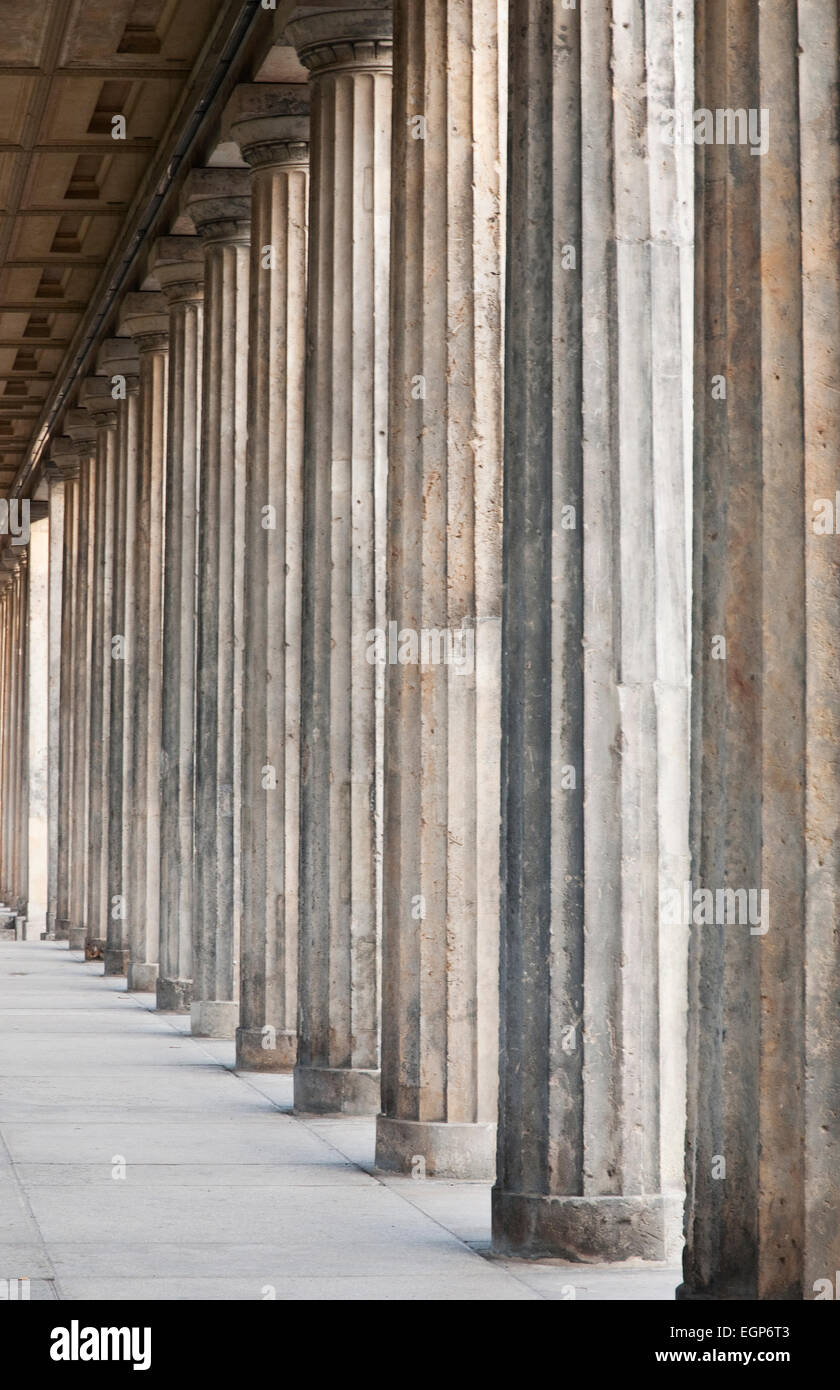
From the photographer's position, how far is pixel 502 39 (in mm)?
17969

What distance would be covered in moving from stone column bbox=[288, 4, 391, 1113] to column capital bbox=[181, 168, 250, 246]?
291 inches

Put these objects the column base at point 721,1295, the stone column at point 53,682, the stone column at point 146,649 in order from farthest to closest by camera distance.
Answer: the stone column at point 53,682 < the stone column at point 146,649 < the column base at point 721,1295

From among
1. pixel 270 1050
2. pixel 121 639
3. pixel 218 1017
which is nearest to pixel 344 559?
pixel 270 1050

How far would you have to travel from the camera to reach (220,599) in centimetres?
2959

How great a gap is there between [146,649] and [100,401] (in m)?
8.93

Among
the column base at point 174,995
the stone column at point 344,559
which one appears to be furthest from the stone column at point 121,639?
the stone column at point 344,559

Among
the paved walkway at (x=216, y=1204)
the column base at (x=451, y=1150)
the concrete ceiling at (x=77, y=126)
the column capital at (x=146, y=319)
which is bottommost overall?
the paved walkway at (x=216, y=1204)

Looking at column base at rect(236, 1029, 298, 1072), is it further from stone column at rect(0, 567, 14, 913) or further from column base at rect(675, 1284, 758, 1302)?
stone column at rect(0, 567, 14, 913)

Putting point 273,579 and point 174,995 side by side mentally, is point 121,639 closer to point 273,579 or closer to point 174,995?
point 174,995

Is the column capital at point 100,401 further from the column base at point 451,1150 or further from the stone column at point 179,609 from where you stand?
the column base at point 451,1150

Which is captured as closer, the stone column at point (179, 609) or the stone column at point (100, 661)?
the stone column at point (179, 609)

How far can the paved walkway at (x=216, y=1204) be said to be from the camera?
12805mm
